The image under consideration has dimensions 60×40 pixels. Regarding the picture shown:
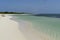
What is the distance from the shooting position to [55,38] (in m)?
4.30

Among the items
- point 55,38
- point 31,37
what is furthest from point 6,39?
point 55,38

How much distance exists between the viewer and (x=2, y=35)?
4.24m

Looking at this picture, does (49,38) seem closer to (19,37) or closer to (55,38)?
(55,38)

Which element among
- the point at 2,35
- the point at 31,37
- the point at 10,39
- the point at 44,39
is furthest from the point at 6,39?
the point at 44,39

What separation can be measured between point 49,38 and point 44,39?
172mm

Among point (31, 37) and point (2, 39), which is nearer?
point (2, 39)

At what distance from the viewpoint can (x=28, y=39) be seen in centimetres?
411

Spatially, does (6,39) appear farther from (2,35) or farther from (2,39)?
(2,35)

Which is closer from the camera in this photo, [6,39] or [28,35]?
[6,39]

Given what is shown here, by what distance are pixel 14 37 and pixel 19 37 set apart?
14cm

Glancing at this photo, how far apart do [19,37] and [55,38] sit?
104 cm

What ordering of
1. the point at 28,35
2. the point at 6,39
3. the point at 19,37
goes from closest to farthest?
the point at 6,39 < the point at 19,37 < the point at 28,35

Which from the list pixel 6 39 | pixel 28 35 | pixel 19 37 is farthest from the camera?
pixel 28 35

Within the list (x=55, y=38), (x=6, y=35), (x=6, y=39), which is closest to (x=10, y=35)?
(x=6, y=35)
